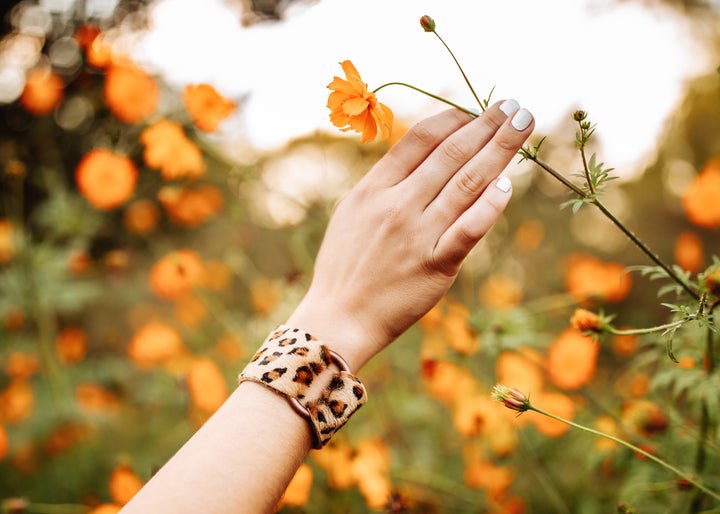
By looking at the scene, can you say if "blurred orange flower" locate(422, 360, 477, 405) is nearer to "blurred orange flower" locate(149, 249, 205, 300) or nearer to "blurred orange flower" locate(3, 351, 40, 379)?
"blurred orange flower" locate(149, 249, 205, 300)

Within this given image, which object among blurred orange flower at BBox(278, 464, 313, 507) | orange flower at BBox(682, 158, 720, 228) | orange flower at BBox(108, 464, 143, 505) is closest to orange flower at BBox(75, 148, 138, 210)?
orange flower at BBox(108, 464, 143, 505)

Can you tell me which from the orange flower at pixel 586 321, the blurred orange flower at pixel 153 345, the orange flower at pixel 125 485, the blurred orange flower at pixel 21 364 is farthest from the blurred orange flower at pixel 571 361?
the blurred orange flower at pixel 21 364

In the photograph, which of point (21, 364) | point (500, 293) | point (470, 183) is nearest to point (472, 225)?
point (470, 183)

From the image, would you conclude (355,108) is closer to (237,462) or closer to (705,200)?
(237,462)

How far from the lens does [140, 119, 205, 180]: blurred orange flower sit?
142cm

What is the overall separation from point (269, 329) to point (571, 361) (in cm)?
96

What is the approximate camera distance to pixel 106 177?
178 centimetres

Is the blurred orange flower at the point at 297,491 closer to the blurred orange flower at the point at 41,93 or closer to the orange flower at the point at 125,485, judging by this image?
the orange flower at the point at 125,485

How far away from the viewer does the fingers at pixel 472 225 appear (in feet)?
2.47

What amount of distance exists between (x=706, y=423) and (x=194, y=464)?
3.19 feet

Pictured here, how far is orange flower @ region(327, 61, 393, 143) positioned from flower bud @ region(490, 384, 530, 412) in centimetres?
48

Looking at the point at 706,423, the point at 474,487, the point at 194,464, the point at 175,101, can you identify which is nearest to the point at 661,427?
the point at 706,423

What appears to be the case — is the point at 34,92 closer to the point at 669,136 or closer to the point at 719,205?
the point at 719,205

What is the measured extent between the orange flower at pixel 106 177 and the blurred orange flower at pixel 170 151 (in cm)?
31
